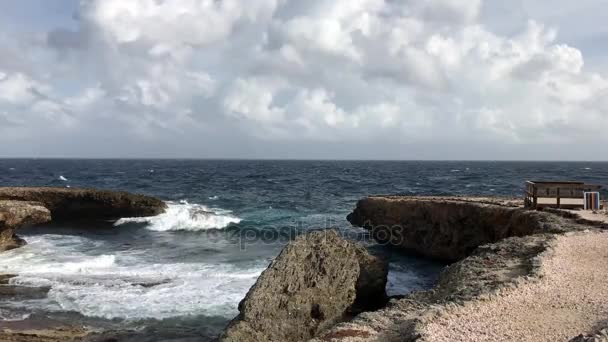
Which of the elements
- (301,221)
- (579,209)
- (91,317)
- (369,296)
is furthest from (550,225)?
(301,221)

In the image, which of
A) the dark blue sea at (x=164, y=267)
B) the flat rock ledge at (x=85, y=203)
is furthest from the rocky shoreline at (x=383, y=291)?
the flat rock ledge at (x=85, y=203)

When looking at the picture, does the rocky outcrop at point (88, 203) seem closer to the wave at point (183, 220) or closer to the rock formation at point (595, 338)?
the wave at point (183, 220)

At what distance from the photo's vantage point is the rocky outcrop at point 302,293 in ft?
38.0

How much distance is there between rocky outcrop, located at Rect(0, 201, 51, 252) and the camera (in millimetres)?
24000

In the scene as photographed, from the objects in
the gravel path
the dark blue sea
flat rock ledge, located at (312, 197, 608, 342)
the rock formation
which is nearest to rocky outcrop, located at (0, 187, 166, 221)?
the dark blue sea

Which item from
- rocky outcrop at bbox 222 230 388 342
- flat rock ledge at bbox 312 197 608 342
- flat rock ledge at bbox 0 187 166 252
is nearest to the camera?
flat rock ledge at bbox 312 197 608 342

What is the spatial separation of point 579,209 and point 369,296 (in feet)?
42.2

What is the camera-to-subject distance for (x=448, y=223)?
25.3 m

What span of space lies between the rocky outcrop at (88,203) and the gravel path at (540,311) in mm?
31214

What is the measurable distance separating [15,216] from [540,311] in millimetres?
23221

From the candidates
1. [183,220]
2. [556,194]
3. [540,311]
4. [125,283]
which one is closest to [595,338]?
[540,311]

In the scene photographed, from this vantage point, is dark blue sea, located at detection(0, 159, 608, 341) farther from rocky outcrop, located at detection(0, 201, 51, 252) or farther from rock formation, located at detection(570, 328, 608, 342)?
rock formation, located at detection(570, 328, 608, 342)

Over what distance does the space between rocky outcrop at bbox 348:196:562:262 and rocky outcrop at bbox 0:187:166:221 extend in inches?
686

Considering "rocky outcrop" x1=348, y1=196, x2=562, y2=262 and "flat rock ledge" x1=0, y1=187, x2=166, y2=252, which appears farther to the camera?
"flat rock ledge" x1=0, y1=187, x2=166, y2=252
